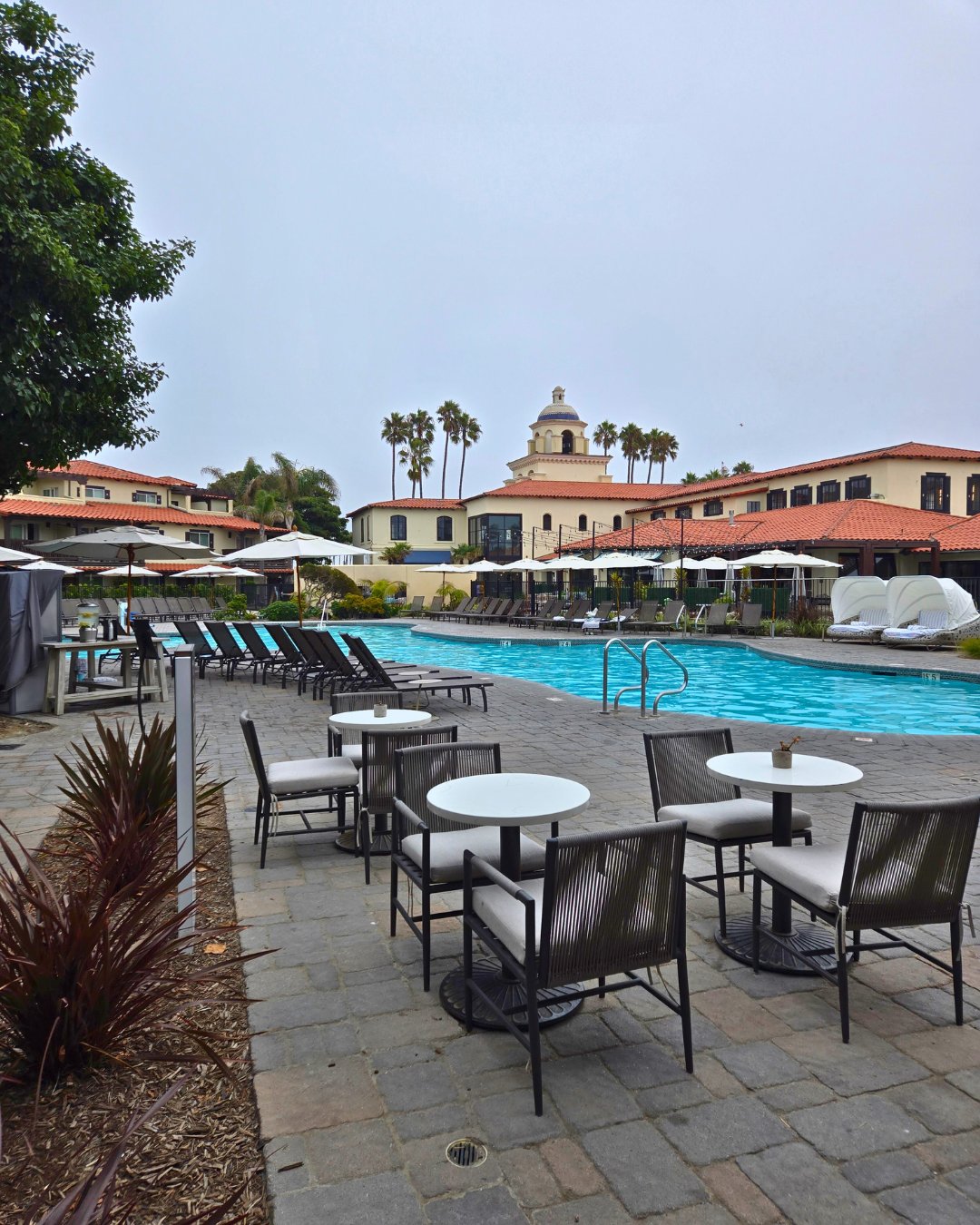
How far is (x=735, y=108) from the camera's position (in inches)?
589

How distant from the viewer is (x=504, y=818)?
323cm

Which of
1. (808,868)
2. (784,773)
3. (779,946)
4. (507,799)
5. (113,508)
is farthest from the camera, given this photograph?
(113,508)

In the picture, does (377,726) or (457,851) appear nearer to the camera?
(457,851)

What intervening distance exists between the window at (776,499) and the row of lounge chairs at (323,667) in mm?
30114

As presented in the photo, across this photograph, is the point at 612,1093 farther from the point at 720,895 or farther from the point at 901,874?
the point at 720,895

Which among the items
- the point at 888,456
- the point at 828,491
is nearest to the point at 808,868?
the point at 888,456

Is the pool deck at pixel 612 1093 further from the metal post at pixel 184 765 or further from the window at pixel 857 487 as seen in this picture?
the window at pixel 857 487

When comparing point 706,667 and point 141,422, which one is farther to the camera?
point 706,667

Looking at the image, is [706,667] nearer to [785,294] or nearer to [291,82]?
[291,82]

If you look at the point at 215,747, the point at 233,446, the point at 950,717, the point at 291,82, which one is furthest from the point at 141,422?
the point at 233,446

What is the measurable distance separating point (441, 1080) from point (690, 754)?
7.34 ft

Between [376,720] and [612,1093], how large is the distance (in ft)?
10.6

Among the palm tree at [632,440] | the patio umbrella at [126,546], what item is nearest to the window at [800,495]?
the palm tree at [632,440]

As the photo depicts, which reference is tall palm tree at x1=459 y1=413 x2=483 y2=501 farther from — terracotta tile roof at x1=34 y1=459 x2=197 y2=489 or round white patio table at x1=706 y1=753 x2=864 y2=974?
round white patio table at x1=706 y1=753 x2=864 y2=974
